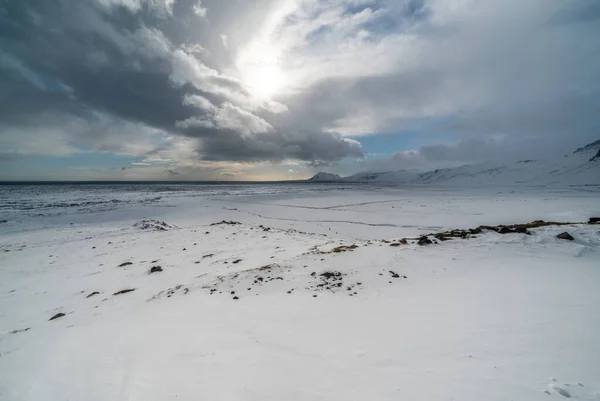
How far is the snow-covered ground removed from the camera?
3996 millimetres

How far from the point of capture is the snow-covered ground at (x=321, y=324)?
4.00 metres

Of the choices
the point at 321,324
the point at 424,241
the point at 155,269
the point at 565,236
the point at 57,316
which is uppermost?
the point at 565,236

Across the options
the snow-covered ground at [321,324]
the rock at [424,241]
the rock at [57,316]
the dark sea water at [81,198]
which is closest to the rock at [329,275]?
the snow-covered ground at [321,324]

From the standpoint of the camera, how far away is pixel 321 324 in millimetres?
5797

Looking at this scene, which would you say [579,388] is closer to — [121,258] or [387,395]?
[387,395]

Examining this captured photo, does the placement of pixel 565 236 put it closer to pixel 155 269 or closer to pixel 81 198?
pixel 155 269

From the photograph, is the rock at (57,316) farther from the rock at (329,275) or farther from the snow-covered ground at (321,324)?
the rock at (329,275)

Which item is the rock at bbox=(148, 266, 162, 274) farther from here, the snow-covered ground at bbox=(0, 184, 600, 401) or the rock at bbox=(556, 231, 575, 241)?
the rock at bbox=(556, 231, 575, 241)

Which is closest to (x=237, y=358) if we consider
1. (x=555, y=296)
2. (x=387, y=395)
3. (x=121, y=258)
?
(x=387, y=395)

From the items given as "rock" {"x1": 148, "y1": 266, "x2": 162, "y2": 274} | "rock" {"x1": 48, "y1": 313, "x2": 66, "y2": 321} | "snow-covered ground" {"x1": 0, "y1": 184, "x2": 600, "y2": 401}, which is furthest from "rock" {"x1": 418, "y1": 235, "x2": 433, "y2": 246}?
"rock" {"x1": 48, "y1": 313, "x2": 66, "y2": 321}

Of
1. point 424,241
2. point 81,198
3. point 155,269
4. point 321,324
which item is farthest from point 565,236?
point 81,198

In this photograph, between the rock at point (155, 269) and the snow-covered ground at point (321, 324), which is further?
the rock at point (155, 269)

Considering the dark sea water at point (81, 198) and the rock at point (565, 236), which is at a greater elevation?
the rock at point (565, 236)

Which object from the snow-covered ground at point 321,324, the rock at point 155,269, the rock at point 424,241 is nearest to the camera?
the snow-covered ground at point 321,324
